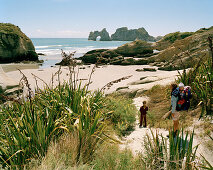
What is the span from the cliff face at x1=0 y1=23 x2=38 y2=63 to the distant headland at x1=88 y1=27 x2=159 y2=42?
454ft

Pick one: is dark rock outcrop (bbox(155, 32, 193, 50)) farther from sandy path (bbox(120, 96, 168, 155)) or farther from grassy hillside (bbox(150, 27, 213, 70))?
sandy path (bbox(120, 96, 168, 155))

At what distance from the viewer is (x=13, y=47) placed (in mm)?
36062

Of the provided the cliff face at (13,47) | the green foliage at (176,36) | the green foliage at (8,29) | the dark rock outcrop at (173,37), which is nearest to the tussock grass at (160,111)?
the dark rock outcrop at (173,37)

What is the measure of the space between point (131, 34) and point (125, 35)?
6.38 metres

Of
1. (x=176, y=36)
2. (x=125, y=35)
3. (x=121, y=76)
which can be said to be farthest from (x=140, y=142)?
(x=125, y=35)

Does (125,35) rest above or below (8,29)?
above

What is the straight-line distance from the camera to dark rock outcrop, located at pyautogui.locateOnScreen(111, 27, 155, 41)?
171m

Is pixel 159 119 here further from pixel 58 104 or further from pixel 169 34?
pixel 169 34

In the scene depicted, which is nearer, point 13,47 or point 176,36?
point 176,36

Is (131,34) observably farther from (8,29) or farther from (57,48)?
(8,29)

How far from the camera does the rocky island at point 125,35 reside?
17200cm

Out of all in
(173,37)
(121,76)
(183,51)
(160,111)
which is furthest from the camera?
(173,37)

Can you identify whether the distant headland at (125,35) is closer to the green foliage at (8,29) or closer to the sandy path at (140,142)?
the green foliage at (8,29)

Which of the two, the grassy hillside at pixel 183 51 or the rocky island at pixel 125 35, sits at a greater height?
the rocky island at pixel 125 35
